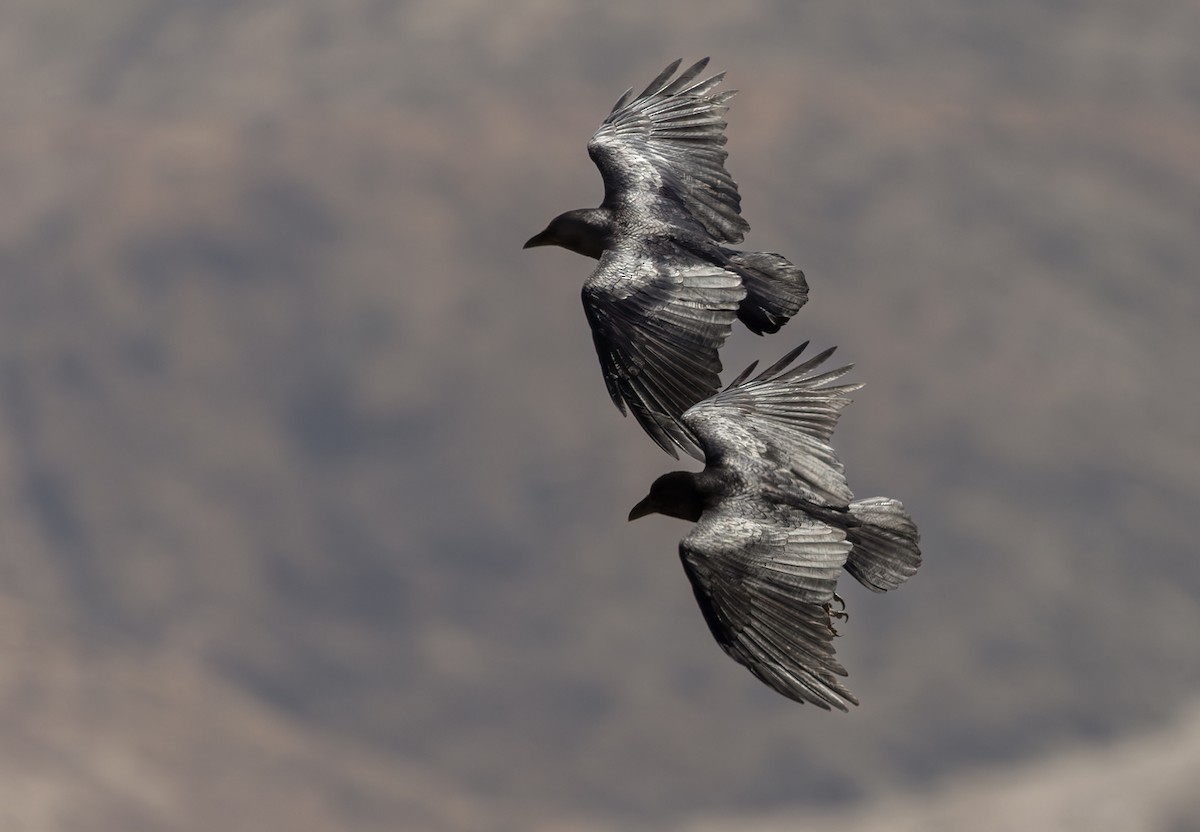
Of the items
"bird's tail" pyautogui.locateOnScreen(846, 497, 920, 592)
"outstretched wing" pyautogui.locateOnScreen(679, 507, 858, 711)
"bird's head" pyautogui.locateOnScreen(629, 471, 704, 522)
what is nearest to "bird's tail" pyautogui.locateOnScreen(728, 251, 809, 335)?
"bird's tail" pyautogui.locateOnScreen(846, 497, 920, 592)

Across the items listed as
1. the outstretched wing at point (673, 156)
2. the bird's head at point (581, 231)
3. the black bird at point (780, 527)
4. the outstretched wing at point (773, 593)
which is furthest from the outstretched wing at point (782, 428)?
the outstretched wing at point (673, 156)

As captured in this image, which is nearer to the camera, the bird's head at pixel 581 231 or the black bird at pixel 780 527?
the black bird at pixel 780 527

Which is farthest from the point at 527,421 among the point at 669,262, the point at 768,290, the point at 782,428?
the point at 782,428

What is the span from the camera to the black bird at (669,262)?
21.6 metres

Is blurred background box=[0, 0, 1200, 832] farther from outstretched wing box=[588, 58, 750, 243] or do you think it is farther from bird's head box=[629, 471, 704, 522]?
bird's head box=[629, 471, 704, 522]

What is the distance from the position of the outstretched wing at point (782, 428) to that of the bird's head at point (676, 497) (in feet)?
1.53

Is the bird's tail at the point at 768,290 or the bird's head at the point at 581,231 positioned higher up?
the bird's head at the point at 581,231

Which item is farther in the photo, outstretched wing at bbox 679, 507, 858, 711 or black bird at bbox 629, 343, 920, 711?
black bird at bbox 629, 343, 920, 711

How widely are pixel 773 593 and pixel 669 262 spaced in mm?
5680

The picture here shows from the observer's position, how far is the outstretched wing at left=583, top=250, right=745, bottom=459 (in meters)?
21.5

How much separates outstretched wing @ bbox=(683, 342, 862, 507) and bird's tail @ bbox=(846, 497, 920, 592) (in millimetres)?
626

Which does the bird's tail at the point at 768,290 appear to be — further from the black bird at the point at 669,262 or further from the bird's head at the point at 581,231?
the bird's head at the point at 581,231

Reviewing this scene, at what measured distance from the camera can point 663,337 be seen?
21.7 m

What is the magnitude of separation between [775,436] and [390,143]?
471ft
